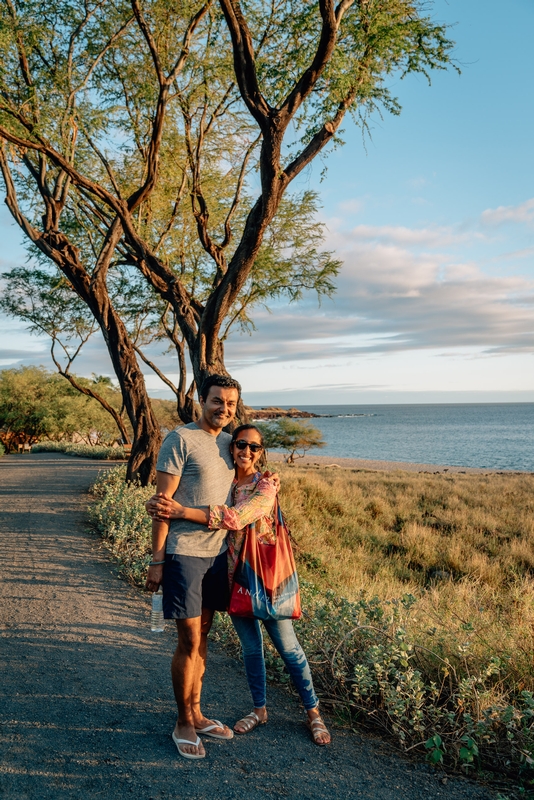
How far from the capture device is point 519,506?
16.7 m

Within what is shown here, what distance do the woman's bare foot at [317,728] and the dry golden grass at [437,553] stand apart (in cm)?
99

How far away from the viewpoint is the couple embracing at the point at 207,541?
3273mm

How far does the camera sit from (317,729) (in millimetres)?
3477

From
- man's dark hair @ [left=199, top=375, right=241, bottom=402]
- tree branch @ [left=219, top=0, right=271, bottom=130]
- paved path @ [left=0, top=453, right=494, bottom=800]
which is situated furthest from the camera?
tree branch @ [left=219, top=0, right=271, bottom=130]

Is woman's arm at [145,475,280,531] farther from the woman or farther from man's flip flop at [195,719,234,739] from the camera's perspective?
man's flip flop at [195,719,234,739]

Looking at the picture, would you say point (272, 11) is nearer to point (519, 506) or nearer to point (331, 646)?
point (331, 646)

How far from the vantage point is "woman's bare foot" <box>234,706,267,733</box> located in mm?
3535

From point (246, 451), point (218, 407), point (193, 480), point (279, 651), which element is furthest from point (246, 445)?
point (279, 651)

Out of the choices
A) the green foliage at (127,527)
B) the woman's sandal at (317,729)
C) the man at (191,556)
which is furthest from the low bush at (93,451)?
the woman's sandal at (317,729)

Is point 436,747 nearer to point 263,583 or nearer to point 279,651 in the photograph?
point 279,651

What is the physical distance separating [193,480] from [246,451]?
406mm

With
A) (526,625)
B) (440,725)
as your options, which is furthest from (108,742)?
(526,625)

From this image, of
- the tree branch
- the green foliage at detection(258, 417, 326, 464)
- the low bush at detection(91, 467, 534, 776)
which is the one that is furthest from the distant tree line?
→ the low bush at detection(91, 467, 534, 776)

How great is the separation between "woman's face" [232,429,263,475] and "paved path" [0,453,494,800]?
1.63 metres
